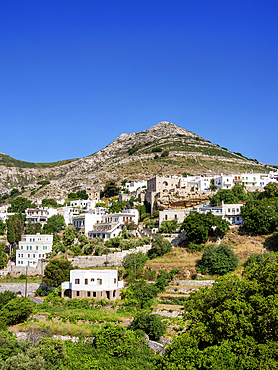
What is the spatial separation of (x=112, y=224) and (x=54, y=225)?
12.3 m

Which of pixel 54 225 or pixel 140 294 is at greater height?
pixel 54 225

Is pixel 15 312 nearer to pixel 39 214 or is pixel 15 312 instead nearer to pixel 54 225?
pixel 54 225

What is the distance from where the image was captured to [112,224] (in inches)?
2303

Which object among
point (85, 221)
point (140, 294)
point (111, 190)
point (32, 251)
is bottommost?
point (140, 294)

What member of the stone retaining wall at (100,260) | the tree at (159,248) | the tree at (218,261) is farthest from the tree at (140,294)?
the stone retaining wall at (100,260)

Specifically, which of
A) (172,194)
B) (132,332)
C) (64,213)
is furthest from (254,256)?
(64,213)

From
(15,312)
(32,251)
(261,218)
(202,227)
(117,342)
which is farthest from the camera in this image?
(32,251)

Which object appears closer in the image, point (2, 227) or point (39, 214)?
point (2, 227)

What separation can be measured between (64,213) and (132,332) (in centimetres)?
4612

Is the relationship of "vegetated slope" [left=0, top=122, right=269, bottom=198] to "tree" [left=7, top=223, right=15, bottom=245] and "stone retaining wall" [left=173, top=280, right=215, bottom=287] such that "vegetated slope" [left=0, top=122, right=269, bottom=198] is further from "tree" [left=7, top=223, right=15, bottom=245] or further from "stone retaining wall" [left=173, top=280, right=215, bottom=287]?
"stone retaining wall" [left=173, top=280, right=215, bottom=287]

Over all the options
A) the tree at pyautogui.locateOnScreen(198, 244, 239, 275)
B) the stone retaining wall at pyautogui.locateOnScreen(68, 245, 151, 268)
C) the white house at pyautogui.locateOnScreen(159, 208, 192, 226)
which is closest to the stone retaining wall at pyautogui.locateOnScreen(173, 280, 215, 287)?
the tree at pyautogui.locateOnScreen(198, 244, 239, 275)

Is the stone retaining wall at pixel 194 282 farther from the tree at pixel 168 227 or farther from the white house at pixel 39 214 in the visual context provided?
the white house at pixel 39 214

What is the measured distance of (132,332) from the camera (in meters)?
27.8

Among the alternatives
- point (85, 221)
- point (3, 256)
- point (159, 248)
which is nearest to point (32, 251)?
point (3, 256)
